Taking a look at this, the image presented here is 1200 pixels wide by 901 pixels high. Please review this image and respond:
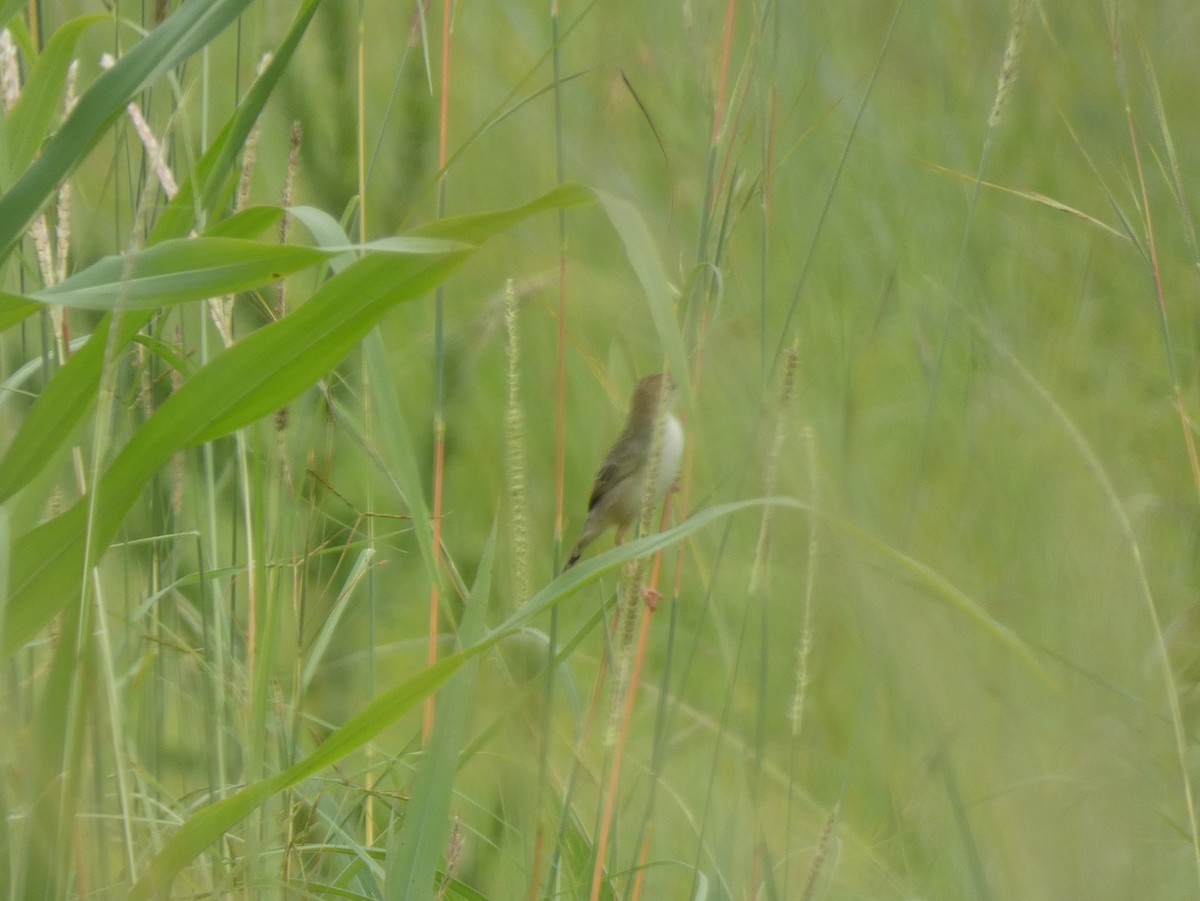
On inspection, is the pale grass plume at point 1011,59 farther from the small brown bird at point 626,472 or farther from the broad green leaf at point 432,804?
the small brown bird at point 626,472

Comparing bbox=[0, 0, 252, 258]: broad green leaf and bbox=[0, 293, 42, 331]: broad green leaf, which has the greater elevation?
bbox=[0, 0, 252, 258]: broad green leaf

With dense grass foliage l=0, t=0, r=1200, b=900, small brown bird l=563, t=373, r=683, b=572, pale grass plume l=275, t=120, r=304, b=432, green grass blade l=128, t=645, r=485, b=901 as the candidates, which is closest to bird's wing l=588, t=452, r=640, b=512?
small brown bird l=563, t=373, r=683, b=572

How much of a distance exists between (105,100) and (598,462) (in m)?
1.89

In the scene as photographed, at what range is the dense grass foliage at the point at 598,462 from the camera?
3.55 ft

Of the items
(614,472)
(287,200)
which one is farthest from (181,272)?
(614,472)

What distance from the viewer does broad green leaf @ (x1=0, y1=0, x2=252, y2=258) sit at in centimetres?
104

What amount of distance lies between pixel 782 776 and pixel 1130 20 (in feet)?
4.16

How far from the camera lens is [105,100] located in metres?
1.06

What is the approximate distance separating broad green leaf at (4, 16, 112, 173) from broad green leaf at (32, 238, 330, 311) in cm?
29

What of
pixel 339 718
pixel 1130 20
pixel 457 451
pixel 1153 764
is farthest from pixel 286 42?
pixel 457 451

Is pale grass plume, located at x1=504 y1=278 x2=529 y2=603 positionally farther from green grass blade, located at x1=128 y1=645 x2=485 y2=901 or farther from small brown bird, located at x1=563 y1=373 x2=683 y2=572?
small brown bird, located at x1=563 y1=373 x2=683 y2=572

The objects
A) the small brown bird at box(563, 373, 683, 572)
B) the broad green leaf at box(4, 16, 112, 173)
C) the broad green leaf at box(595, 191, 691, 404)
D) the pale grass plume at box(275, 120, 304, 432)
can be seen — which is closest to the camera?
the broad green leaf at box(595, 191, 691, 404)

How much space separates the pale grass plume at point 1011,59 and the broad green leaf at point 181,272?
73 centimetres

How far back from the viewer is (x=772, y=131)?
4.76 ft
